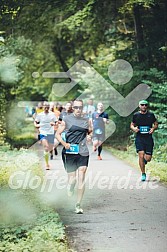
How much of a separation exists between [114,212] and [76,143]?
1.49 metres

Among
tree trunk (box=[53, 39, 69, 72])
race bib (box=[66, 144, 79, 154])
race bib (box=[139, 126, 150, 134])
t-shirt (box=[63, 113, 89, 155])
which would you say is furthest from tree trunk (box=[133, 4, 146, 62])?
race bib (box=[66, 144, 79, 154])

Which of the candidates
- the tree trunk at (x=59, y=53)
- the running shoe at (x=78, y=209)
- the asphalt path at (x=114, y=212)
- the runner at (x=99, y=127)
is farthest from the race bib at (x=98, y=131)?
the tree trunk at (x=59, y=53)

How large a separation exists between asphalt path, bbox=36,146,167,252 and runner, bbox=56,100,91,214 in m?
0.70

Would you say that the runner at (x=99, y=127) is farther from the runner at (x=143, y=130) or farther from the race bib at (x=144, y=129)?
the race bib at (x=144, y=129)

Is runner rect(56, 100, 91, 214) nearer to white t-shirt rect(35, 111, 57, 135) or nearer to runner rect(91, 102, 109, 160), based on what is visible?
white t-shirt rect(35, 111, 57, 135)

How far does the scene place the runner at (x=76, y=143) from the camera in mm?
10344

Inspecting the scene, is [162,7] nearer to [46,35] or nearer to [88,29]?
[88,29]

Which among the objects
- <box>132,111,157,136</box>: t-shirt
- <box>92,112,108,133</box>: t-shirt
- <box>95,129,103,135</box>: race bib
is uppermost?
<box>132,111,157,136</box>: t-shirt

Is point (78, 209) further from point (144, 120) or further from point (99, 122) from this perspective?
point (99, 122)

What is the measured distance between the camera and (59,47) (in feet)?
119

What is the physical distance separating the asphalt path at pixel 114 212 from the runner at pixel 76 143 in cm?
70

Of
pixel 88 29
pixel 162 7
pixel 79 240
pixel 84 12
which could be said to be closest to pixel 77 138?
pixel 79 240

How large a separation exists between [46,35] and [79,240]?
2403cm

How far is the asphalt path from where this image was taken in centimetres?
791
